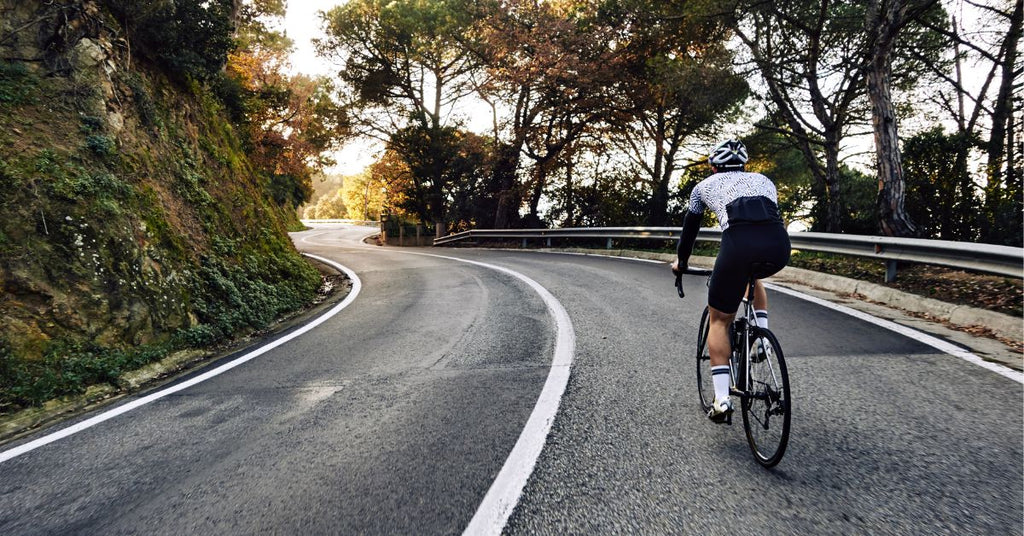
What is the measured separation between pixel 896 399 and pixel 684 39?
63.0ft

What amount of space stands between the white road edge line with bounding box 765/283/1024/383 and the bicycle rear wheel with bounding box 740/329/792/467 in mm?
2626

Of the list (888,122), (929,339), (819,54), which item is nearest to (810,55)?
(819,54)

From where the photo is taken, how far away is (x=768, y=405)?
9.18ft

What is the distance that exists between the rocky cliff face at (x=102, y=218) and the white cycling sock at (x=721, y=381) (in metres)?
Result: 5.65

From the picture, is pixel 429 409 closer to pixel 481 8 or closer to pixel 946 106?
pixel 481 8

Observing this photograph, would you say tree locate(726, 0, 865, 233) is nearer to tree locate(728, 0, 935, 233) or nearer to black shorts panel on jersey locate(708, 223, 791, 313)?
tree locate(728, 0, 935, 233)

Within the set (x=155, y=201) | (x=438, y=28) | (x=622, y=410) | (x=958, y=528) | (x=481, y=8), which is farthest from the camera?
(x=438, y=28)

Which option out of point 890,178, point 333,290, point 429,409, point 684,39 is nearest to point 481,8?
point 684,39

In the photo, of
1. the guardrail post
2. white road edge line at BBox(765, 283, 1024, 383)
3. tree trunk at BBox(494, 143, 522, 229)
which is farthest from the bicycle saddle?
tree trunk at BBox(494, 143, 522, 229)

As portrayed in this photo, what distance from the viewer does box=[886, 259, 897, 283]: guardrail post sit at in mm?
7270

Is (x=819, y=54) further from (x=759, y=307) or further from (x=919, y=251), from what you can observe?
(x=759, y=307)

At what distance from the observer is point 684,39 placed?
19.6 m

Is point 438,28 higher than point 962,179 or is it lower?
higher

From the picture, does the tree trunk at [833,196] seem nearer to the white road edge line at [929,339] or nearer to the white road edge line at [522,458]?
the white road edge line at [929,339]
